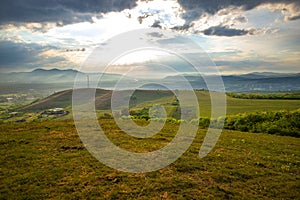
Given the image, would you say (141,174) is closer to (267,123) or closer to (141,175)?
(141,175)

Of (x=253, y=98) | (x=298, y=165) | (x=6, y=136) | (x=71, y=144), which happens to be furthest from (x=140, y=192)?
(x=253, y=98)

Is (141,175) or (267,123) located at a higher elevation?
(141,175)

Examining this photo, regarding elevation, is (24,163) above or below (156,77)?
below

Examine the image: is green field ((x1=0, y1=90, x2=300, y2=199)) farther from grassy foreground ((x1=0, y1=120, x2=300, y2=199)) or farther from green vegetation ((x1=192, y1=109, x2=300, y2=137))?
green vegetation ((x1=192, y1=109, x2=300, y2=137))

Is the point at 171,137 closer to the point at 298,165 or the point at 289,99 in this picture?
the point at 298,165

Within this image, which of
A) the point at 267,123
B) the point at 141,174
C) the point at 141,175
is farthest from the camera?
the point at 267,123

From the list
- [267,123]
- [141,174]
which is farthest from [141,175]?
[267,123]

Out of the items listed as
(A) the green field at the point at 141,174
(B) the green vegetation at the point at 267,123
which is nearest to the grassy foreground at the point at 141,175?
(A) the green field at the point at 141,174

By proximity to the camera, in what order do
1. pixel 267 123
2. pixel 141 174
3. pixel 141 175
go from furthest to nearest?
1. pixel 267 123
2. pixel 141 174
3. pixel 141 175

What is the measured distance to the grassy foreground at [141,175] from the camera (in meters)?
11.5

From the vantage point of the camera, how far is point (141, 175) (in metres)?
13.7

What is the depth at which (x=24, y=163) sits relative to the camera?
14.9 metres

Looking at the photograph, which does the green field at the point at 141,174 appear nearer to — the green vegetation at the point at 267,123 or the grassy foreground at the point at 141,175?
the grassy foreground at the point at 141,175

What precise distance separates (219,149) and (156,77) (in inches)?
540
